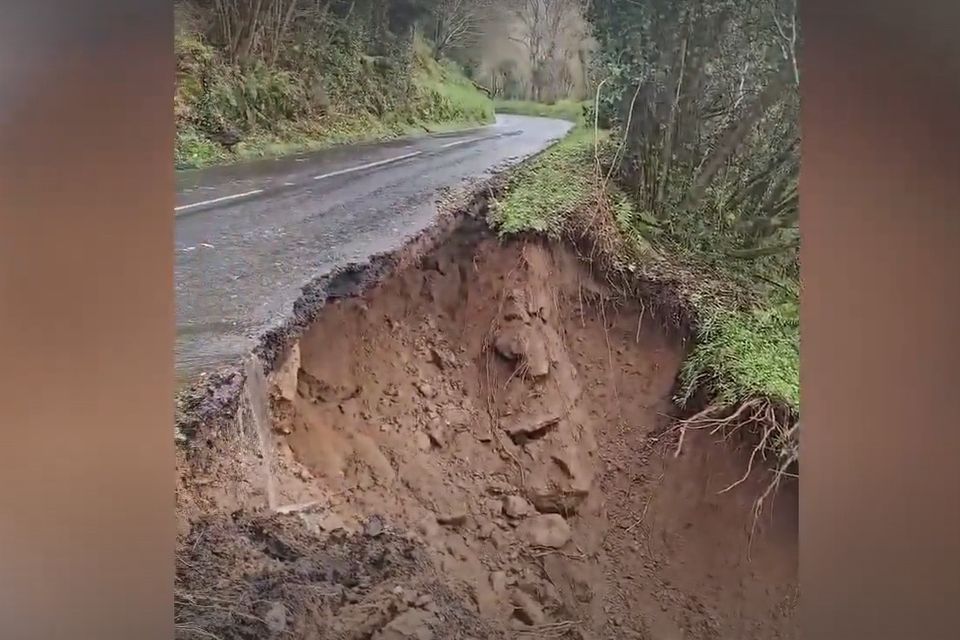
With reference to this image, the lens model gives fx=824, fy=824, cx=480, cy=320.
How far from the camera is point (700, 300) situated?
5.98 feet

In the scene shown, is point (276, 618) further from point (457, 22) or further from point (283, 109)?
point (457, 22)

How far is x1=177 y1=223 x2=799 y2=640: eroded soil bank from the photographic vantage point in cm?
178

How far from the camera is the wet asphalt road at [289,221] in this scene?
6.20 feet

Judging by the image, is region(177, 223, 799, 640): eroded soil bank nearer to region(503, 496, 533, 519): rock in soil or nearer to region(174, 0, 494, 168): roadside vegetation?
region(503, 496, 533, 519): rock in soil

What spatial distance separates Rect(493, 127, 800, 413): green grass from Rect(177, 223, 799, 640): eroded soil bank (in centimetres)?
6

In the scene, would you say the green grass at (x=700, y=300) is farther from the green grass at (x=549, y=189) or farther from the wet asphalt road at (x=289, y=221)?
the wet asphalt road at (x=289, y=221)

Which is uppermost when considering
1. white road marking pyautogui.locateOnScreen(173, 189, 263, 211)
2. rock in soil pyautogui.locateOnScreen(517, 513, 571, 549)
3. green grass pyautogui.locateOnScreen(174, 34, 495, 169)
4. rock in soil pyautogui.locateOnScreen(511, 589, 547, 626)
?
green grass pyautogui.locateOnScreen(174, 34, 495, 169)

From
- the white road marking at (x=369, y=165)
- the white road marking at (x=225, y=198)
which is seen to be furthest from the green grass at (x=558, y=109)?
the white road marking at (x=225, y=198)

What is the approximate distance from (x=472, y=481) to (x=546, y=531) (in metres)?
0.20
